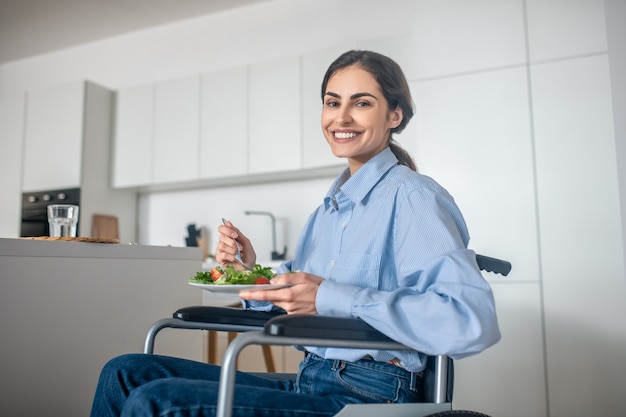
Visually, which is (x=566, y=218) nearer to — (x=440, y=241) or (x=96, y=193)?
(x=440, y=241)

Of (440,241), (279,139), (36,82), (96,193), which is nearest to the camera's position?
(440,241)

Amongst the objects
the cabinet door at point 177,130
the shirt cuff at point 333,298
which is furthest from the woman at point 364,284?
the cabinet door at point 177,130

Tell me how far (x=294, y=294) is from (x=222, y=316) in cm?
31

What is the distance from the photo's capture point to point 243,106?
3764mm

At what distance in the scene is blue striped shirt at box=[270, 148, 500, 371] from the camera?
860 millimetres

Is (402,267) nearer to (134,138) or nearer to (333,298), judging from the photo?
(333,298)

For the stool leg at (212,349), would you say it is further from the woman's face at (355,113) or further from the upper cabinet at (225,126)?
the woman's face at (355,113)

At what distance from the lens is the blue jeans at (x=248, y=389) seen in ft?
2.78

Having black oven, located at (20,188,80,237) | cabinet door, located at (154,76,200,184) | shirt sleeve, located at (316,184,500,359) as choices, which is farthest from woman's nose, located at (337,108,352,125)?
black oven, located at (20,188,80,237)

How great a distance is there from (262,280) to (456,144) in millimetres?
1992

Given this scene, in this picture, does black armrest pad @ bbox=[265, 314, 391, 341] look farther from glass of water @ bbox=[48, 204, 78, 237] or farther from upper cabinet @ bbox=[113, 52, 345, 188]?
upper cabinet @ bbox=[113, 52, 345, 188]

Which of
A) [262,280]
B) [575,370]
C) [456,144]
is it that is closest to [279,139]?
[456,144]

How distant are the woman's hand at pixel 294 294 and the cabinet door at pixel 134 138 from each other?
132 inches

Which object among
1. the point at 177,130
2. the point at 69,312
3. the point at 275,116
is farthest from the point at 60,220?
the point at 177,130
